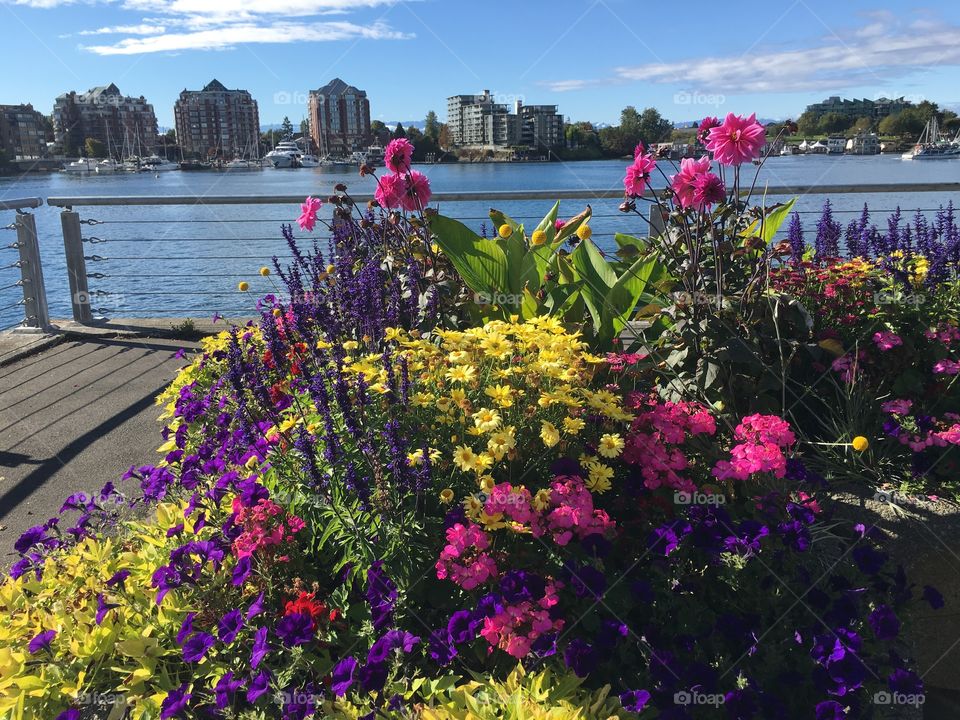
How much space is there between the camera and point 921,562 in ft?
6.11

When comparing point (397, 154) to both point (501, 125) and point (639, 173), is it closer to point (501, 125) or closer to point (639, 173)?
point (639, 173)

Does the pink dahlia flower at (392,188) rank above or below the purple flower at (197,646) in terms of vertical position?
above

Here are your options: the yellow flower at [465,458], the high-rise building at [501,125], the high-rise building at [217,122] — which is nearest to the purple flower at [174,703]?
the yellow flower at [465,458]

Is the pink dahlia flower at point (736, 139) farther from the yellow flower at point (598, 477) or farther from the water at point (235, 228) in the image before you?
the yellow flower at point (598, 477)

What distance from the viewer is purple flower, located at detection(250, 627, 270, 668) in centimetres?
128

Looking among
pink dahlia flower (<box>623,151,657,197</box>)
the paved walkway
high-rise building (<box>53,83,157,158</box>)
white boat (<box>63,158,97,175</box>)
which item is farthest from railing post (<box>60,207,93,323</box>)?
high-rise building (<box>53,83,157,158</box>)

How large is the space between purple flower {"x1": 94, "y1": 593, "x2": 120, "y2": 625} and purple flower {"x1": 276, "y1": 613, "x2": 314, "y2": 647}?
0.40m

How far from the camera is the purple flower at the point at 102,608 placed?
1.46 m

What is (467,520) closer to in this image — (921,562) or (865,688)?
(865,688)

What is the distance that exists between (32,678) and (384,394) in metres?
0.91

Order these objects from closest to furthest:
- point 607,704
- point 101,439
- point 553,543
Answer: point 607,704 < point 553,543 < point 101,439

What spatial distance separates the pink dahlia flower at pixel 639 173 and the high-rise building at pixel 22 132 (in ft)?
130

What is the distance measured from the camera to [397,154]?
291 cm

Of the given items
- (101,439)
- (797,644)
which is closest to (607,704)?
(797,644)
